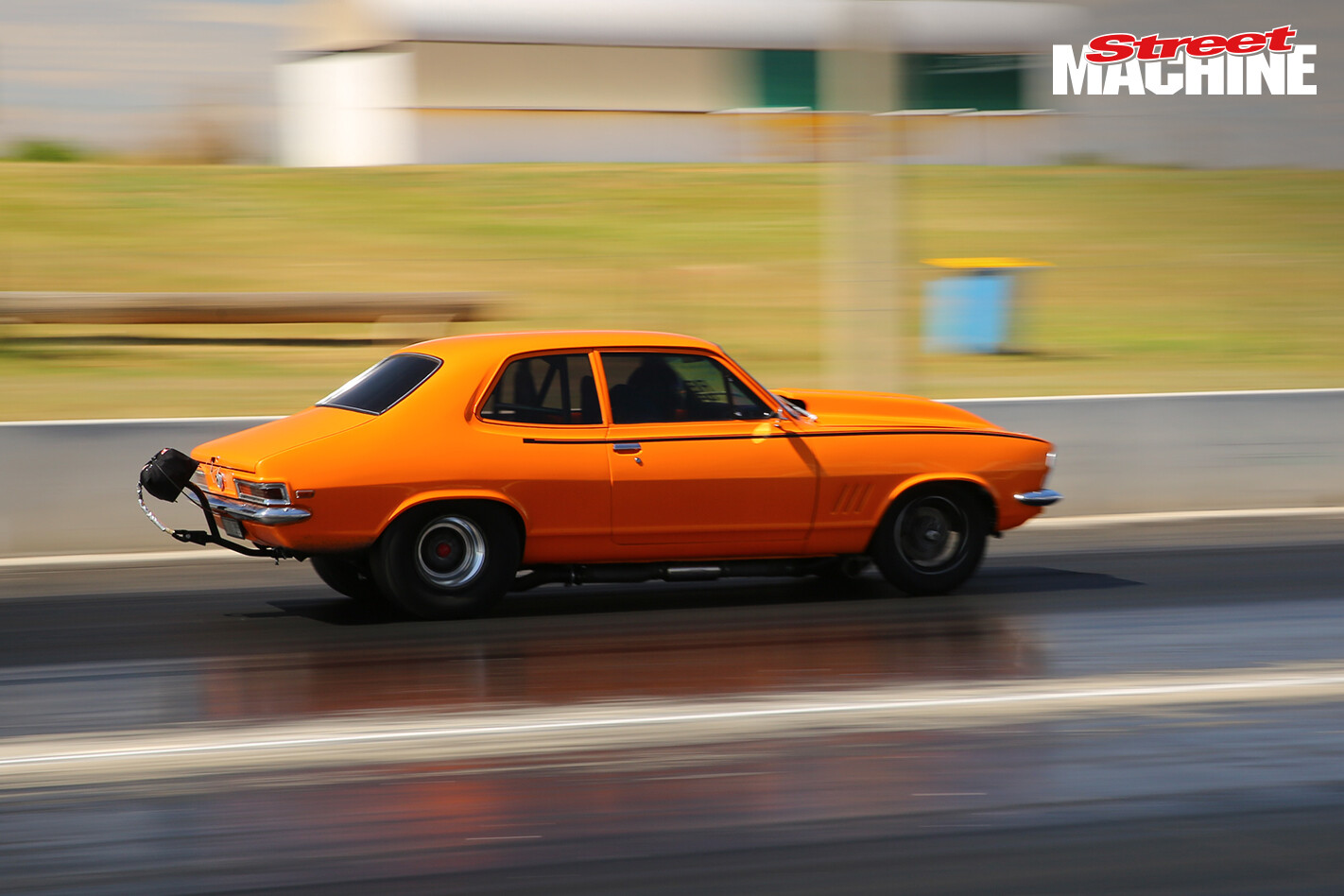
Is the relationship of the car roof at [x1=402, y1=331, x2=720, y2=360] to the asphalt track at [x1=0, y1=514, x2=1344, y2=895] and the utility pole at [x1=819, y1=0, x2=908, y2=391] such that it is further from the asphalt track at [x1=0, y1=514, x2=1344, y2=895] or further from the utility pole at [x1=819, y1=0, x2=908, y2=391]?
the utility pole at [x1=819, y1=0, x2=908, y2=391]

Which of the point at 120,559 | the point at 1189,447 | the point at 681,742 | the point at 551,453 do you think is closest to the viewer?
the point at 681,742

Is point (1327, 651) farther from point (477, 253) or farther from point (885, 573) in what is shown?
point (477, 253)

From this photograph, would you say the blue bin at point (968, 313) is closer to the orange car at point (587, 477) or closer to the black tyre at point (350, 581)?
Answer: the orange car at point (587, 477)

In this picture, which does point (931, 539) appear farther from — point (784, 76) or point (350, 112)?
point (350, 112)

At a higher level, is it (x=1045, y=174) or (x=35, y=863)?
(x=1045, y=174)

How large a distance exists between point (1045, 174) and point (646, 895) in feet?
101

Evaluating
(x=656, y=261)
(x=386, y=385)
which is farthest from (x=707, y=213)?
(x=386, y=385)

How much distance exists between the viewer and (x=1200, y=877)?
474 centimetres

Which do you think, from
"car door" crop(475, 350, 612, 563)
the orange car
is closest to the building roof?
the orange car

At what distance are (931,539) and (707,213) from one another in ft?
64.8

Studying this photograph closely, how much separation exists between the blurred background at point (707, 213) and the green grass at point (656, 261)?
3.3 inches

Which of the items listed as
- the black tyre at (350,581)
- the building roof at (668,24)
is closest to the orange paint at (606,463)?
the black tyre at (350,581)

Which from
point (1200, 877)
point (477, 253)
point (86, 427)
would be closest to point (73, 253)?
point (477, 253)

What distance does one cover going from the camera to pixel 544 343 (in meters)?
8.59
